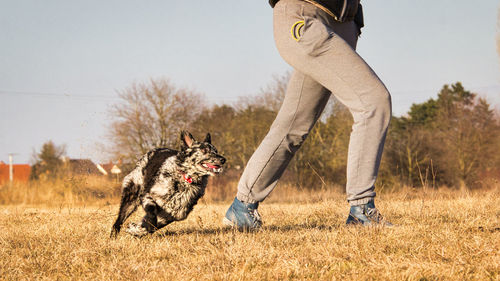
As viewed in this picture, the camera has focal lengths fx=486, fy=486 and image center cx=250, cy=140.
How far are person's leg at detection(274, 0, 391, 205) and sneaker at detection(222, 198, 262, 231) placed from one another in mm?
835

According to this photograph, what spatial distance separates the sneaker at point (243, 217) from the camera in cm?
395

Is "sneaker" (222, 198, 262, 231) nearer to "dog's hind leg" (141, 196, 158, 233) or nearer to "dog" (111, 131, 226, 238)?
"dog" (111, 131, 226, 238)

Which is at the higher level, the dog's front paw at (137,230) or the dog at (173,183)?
the dog at (173,183)

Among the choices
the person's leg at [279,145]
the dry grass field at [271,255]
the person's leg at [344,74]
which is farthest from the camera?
the person's leg at [279,145]

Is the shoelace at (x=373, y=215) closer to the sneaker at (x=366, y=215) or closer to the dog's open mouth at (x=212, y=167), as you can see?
the sneaker at (x=366, y=215)

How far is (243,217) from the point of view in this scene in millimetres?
3975

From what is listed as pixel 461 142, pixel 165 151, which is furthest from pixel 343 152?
pixel 165 151

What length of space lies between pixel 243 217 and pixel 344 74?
4.62 ft

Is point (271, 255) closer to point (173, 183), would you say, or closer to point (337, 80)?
point (173, 183)

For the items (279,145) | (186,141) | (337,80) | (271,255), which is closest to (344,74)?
(337,80)

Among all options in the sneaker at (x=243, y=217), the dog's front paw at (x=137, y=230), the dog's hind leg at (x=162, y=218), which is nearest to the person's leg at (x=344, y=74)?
the sneaker at (x=243, y=217)

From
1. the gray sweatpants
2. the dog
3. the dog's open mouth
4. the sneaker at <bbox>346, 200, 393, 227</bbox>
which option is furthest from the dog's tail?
the sneaker at <bbox>346, 200, 393, 227</bbox>

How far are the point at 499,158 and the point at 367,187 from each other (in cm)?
3462

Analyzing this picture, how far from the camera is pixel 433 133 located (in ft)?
126
